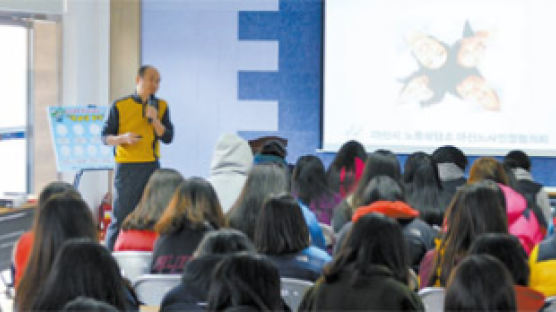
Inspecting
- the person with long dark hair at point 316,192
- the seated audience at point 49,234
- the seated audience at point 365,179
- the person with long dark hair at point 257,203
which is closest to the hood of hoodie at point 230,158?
the person with long dark hair at point 316,192

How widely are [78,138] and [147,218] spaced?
10.7 ft

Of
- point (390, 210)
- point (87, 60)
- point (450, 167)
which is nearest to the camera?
point (390, 210)

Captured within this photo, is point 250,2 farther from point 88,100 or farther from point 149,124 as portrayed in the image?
point 149,124

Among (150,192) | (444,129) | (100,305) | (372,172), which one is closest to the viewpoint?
(100,305)

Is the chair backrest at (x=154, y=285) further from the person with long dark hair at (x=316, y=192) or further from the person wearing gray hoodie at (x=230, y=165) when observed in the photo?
the person with long dark hair at (x=316, y=192)

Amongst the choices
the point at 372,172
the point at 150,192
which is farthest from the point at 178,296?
the point at 372,172

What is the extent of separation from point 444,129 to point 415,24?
967 millimetres

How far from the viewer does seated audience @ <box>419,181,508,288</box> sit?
9.62 ft

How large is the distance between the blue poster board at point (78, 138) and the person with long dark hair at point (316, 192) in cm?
268

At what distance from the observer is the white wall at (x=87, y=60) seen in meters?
7.24

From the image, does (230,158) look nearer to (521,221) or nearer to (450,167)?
(450,167)

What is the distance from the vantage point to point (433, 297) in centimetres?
280

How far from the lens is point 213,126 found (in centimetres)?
757

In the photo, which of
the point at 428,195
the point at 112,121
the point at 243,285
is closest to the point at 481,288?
the point at 243,285
